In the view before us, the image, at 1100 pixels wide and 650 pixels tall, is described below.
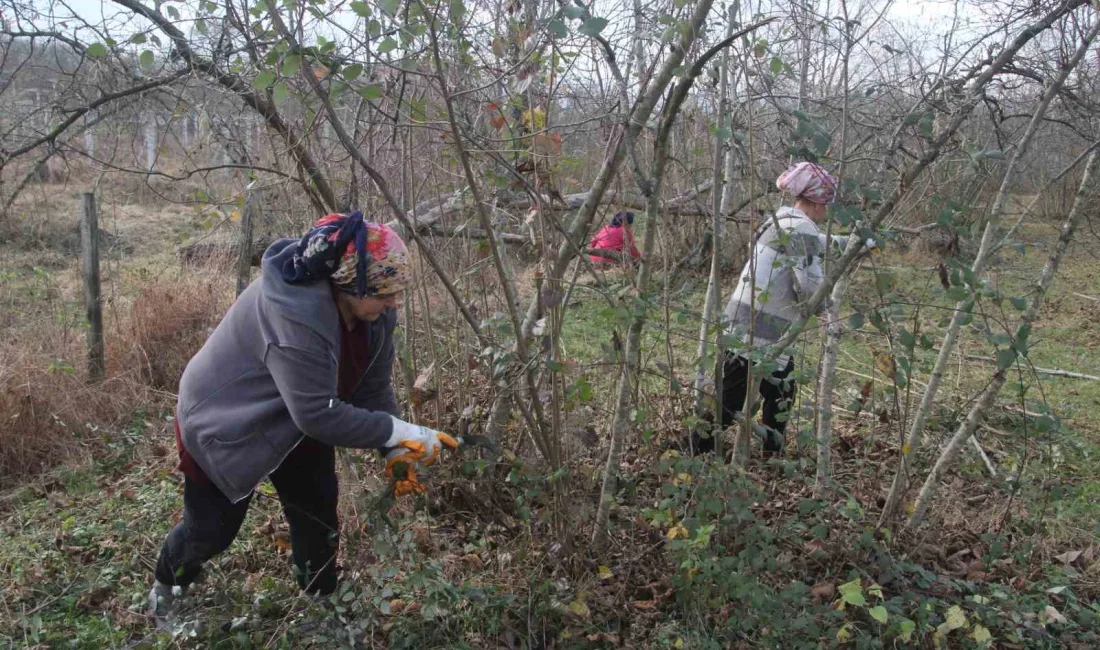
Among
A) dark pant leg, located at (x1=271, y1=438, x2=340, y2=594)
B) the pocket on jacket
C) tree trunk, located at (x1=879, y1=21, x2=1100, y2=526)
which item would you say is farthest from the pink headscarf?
the pocket on jacket

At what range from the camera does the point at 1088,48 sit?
2.55 m

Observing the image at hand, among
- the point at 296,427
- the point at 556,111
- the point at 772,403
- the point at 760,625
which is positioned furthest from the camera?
the point at 772,403

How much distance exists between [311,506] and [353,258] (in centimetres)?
98

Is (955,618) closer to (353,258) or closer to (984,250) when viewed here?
(984,250)

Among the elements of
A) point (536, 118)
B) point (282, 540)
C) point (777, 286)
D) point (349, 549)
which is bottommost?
point (282, 540)

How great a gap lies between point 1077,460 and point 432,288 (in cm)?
353

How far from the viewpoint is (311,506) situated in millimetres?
2627

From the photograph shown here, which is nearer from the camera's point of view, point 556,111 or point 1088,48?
point 1088,48

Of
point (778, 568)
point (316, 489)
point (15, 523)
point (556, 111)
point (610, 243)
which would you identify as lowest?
point (15, 523)

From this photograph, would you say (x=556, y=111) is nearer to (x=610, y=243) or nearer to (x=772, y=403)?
(x=610, y=243)

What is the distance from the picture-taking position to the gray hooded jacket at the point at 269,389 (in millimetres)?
2135

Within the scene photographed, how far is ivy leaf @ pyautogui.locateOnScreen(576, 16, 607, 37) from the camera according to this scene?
1.91 metres

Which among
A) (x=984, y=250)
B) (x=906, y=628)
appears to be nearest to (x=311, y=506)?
(x=906, y=628)

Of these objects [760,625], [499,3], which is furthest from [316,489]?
[499,3]
